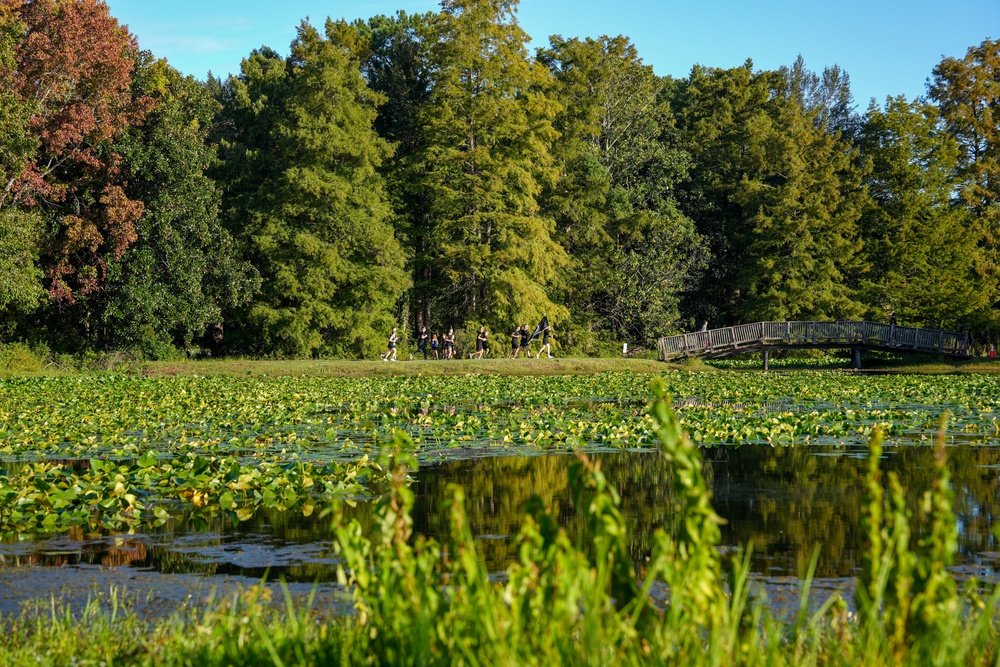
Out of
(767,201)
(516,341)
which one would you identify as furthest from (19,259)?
(767,201)

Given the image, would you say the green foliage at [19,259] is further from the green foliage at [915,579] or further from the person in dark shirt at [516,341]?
the green foliage at [915,579]

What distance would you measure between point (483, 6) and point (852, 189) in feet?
66.7

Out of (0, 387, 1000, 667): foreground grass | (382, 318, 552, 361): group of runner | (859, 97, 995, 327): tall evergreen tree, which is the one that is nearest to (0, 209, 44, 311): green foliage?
(382, 318, 552, 361): group of runner

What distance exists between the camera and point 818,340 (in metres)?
42.5

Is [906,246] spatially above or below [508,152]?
below

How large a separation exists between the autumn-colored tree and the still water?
26.0m

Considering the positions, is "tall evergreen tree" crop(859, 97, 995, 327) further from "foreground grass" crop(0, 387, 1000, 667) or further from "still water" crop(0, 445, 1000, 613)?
"foreground grass" crop(0, 387, 1000, 667)

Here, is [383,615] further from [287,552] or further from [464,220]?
[464,220]

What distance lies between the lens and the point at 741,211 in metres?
53.9

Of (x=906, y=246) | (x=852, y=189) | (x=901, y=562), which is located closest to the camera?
(x=901, y=562)

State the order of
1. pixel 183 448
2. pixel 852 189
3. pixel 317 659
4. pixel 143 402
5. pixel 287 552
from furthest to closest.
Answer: pixel 852 189 → pixel 143 402 → pixel 183 448 → pixel 287 552 → pixel 317 659

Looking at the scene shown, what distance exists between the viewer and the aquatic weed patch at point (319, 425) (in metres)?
9.93

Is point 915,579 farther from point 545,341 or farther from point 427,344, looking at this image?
point 427,344

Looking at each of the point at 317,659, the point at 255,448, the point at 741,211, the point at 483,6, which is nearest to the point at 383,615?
the point at 317,659
